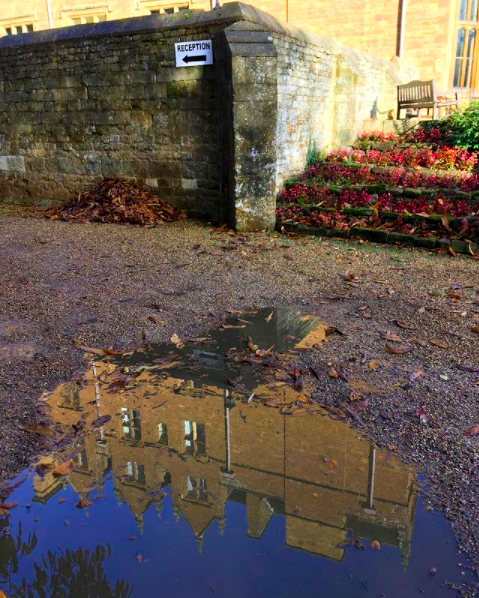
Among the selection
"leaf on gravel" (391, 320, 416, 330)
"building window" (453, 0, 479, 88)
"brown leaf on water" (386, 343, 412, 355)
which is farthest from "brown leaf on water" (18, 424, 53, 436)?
"building window" (453, 0, 479, 88)

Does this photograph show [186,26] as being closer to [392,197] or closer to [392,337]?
[392,197]

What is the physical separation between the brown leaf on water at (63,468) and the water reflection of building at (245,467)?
0.03 metres

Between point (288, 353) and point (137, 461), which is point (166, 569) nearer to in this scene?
point (137, 461)

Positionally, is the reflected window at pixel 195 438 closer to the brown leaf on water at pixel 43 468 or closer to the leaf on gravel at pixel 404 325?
the brown leaf on water at pixel 43 468

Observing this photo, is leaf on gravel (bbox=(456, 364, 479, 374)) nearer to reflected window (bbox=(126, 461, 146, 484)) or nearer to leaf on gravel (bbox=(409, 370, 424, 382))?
leaf on gravel (bbox=(409, 370, 424, 382))

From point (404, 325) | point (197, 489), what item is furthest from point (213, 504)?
point (404, 325)

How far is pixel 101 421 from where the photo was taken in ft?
10.5

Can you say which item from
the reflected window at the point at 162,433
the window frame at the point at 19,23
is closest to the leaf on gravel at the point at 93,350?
the reflected window at the point at 162,433

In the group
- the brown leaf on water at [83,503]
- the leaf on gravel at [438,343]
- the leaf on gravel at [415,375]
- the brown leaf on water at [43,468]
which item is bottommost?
the brown leaf on water at [83,503]

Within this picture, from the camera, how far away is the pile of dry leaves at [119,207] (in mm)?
8906

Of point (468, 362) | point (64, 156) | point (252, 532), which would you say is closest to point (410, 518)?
point (252, 532)

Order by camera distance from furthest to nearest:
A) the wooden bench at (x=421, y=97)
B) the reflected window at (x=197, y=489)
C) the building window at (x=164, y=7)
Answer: the building window at (x=164, y=7), the wooden bench at (x=421, y=97), the reflected window at (x=197, y=489)

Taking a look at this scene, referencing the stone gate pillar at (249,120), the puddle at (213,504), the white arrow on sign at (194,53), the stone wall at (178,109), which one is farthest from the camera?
the white arrow on sign at (194,53)

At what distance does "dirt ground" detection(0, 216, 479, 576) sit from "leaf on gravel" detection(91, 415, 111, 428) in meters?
0.34
